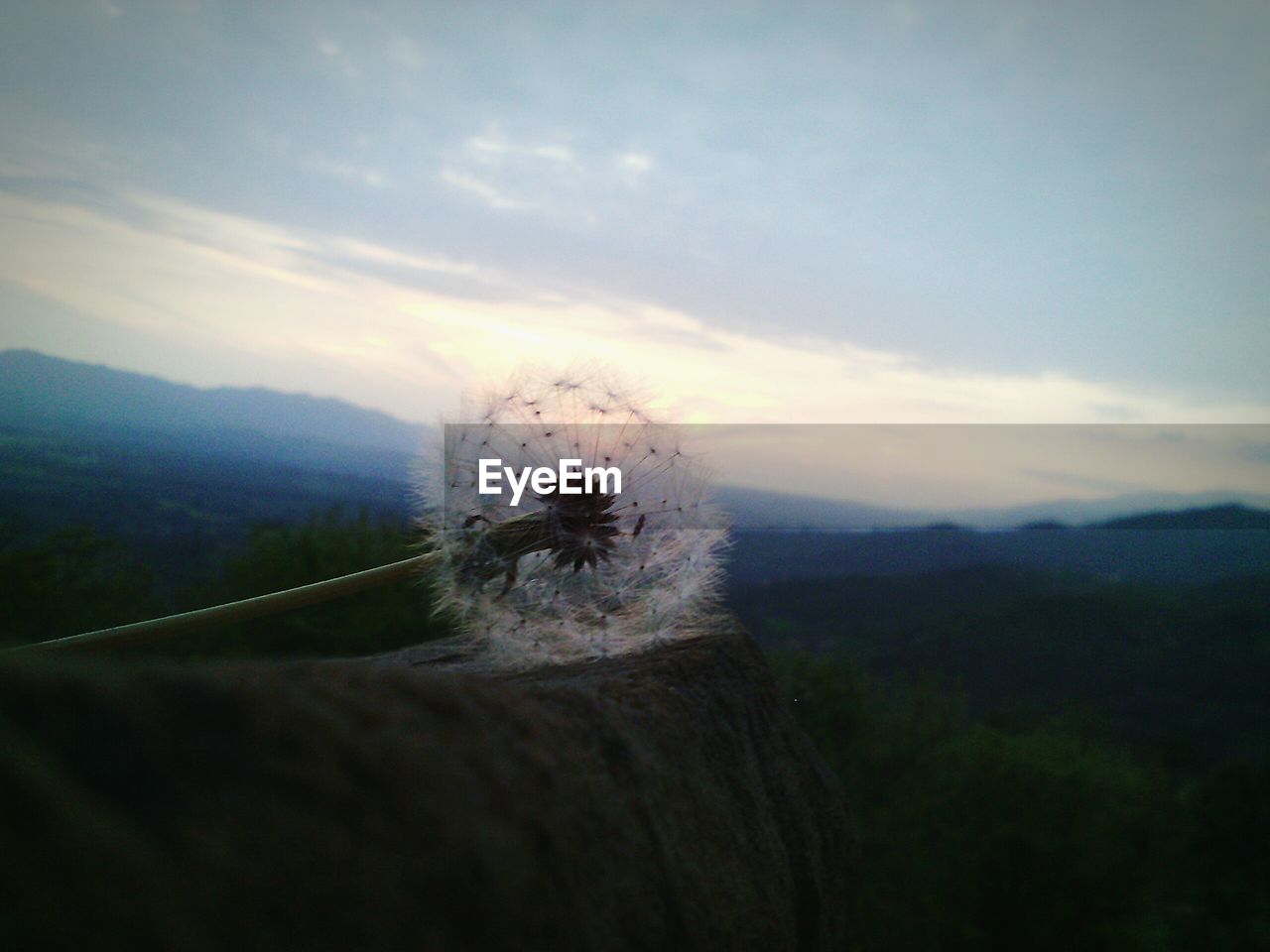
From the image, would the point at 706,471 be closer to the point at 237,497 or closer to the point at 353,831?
the point at 353,831

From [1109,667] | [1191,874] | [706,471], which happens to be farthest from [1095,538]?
[706,471]

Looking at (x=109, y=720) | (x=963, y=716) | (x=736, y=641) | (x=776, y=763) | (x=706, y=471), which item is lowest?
(x=963, y=716)

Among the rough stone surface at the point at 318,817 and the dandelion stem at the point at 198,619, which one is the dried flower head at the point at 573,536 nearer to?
the dandelion stem at the point at 198,619

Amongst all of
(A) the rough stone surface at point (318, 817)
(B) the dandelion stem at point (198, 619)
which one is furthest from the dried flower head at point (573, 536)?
(A) the rough stone surface at point (318, 817)

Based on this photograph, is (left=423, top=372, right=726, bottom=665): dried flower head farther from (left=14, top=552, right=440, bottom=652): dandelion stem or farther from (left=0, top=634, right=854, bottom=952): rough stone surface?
(left=0, top=634, right=854, bottom=952): rough stone surface

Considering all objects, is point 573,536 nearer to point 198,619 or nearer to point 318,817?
point 198,619

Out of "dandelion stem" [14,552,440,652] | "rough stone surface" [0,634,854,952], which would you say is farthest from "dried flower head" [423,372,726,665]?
"rough stone surface" [0,634,854,952]
